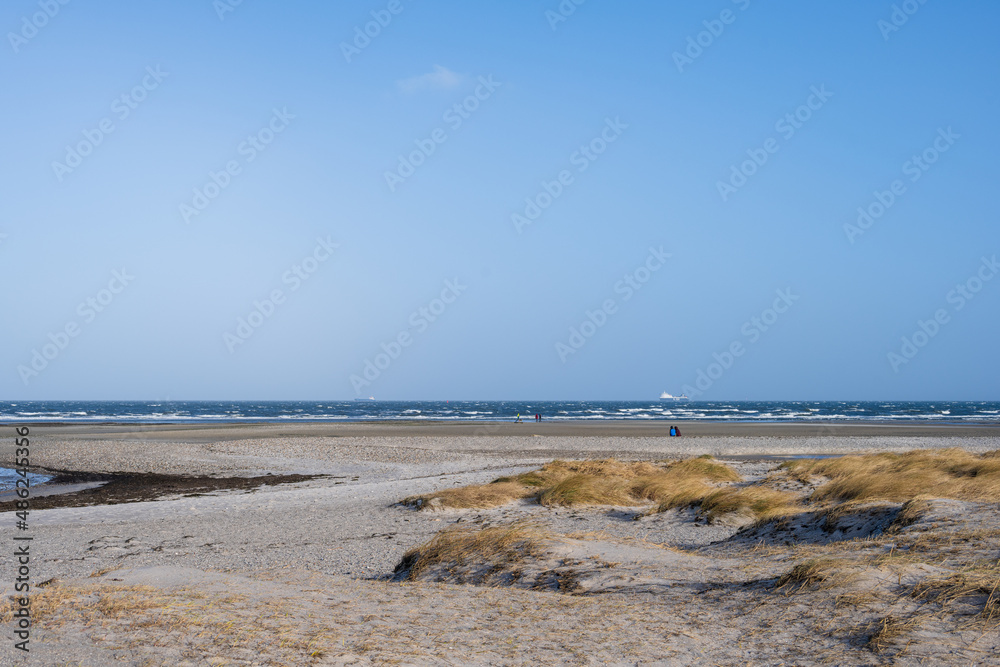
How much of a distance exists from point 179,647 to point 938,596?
5.70 meters

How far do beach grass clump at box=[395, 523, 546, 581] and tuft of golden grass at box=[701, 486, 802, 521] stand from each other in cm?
467

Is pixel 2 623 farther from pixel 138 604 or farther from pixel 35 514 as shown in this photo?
pixel 35 514

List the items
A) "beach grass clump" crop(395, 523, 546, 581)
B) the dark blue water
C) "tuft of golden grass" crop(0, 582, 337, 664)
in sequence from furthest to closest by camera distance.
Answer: the dark blue water → "beach grass clump" crop(395, 523, 546, 581) → "tuft of golden grass" crop(0, 582, 337, 664)

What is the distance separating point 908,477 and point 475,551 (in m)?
8.03

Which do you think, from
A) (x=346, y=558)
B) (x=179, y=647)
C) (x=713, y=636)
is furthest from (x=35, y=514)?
(x=713, y=636)

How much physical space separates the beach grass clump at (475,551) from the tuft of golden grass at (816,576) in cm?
279

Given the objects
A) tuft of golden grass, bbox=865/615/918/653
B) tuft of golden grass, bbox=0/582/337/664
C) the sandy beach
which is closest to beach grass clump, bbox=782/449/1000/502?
the sandy beach

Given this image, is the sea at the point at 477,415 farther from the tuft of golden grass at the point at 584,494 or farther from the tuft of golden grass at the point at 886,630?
the tuft of golden grass at the point at 886,630

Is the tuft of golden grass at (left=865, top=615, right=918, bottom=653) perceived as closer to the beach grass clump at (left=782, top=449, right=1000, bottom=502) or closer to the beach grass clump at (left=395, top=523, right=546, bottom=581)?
the beach grass clump at (left=395, top=523, right=546, bottom=581)

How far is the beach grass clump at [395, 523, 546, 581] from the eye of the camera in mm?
8352

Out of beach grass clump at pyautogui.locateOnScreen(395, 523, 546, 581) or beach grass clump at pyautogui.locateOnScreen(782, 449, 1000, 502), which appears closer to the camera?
beach grass clump at pyautogui.locateOnScreen(395, 523, 546, 581)

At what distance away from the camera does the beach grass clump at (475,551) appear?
8.35 meters

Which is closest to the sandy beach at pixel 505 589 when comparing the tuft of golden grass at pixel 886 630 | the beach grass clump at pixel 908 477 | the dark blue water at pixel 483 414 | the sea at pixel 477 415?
the tuft of golden grass at pixel 886 630

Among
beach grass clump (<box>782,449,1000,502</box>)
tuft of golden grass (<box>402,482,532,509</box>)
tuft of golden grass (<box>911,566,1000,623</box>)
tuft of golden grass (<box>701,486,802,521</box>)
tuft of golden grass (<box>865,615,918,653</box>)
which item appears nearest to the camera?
tuft of golden grass (<box>865,615,918,653</box>)
